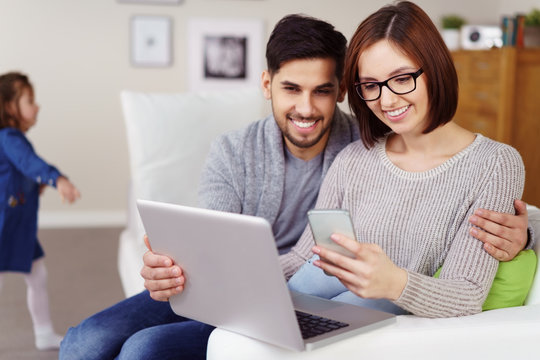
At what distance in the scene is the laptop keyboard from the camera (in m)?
1.17

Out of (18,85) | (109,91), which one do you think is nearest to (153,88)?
(109,91)

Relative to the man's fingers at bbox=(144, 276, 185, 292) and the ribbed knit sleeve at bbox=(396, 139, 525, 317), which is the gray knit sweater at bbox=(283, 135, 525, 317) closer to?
the ribbed knit sleeve at bbox=(396, 139, 525, 317)

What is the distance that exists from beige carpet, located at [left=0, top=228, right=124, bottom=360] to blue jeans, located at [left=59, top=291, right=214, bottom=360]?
1.13 m

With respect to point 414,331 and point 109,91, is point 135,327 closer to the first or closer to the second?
point 414,331

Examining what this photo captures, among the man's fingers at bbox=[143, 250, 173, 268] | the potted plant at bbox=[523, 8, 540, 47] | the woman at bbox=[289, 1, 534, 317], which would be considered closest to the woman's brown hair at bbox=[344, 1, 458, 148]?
the woman at bbox=[289, 1, 534, 317]

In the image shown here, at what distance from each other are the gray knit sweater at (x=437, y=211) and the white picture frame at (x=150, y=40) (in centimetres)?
359

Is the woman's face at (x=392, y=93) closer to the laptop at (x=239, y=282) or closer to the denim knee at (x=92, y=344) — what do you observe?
the laptop at (x=239, y=282)

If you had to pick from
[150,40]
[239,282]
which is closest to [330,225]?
[239,282]

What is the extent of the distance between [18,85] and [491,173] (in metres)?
2.10

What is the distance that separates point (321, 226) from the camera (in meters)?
1.12

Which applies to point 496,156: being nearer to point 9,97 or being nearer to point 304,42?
point 304,42

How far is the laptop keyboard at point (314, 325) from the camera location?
1165mm

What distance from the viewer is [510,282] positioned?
139cm

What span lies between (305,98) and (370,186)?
A: 0.99 feet
